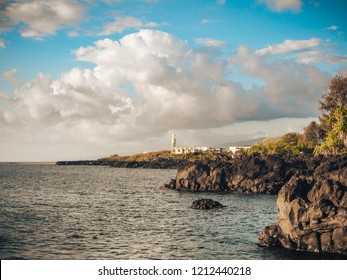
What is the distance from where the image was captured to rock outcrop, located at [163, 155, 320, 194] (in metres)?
112

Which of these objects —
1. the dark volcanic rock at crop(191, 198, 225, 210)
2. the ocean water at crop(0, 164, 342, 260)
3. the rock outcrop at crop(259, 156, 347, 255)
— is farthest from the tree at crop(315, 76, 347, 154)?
the rock outcrop at crop(259, 156, 347, 255)

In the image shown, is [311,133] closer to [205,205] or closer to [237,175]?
[237,175]

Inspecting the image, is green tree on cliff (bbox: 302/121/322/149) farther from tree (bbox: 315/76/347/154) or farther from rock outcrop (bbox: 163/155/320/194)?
rock outcrop (bbox: 163/155/320/194)

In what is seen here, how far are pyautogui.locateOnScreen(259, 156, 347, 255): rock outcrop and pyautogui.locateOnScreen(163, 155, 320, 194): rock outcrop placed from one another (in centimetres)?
6205

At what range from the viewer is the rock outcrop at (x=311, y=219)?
4119 cm

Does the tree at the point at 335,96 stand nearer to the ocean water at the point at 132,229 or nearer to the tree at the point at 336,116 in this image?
the tree at the point at 336,116

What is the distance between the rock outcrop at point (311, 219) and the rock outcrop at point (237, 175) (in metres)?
62.1

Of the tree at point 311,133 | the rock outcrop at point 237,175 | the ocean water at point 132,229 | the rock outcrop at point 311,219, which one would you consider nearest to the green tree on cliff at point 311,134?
the tree at point 311,133

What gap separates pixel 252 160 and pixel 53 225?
250ft

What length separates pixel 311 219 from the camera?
1681 inches

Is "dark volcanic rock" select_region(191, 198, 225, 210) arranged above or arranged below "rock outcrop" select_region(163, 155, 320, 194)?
below

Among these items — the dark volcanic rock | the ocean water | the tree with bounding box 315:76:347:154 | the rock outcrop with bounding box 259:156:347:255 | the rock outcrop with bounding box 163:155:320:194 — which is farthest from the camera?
the tree with bounding box 315:76:347:154

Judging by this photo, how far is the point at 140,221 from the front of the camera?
64.1 metres
